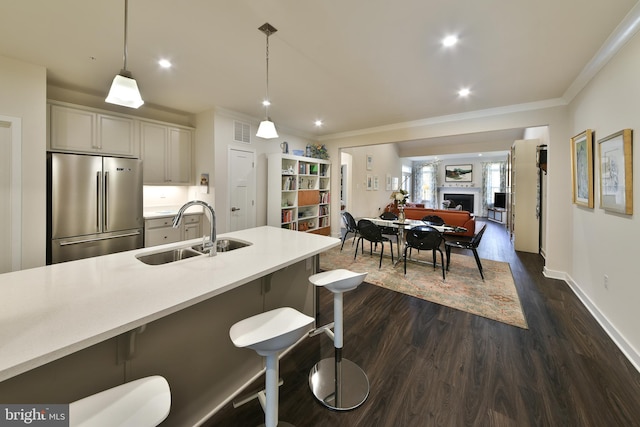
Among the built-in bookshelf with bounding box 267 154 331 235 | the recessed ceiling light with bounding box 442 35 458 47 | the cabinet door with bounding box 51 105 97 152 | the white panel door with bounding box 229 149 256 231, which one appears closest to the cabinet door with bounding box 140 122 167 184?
the cabinet door with bounding box 51 105 97 152

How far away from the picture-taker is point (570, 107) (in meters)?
3.37

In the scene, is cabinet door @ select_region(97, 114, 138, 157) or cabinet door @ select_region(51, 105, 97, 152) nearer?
cabinet door @ select_region(51, 105, 97, 152)

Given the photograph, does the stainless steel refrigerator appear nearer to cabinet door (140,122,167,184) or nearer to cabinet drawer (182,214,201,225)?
cabinet door (140,122,167,184)

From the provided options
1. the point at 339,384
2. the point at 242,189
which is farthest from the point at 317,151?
the point at 339,384

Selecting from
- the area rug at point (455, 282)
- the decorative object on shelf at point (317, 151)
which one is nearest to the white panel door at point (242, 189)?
the decorative object on shelf at point (317, 151)

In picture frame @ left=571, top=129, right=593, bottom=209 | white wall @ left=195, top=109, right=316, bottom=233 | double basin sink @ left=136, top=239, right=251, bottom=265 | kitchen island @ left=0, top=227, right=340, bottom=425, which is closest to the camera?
kitchen island @ left=0, top=227, right=340, bottom=425

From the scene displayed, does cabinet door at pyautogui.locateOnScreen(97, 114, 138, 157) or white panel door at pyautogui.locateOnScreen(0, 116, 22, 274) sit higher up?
cabinet door at pyautogui.locateOnScreen(97, 114, 138, 157)

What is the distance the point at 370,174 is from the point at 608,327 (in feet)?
21.1

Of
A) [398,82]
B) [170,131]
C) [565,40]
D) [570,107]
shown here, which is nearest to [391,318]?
[398,82]

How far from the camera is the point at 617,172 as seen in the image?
2.15 m

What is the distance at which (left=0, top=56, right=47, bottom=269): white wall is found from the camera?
2572 millimetres

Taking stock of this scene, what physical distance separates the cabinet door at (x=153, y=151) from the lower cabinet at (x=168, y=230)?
0.68 meters

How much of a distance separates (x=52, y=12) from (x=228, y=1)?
143cm

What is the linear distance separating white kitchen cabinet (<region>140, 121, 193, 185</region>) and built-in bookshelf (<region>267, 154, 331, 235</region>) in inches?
58.1
